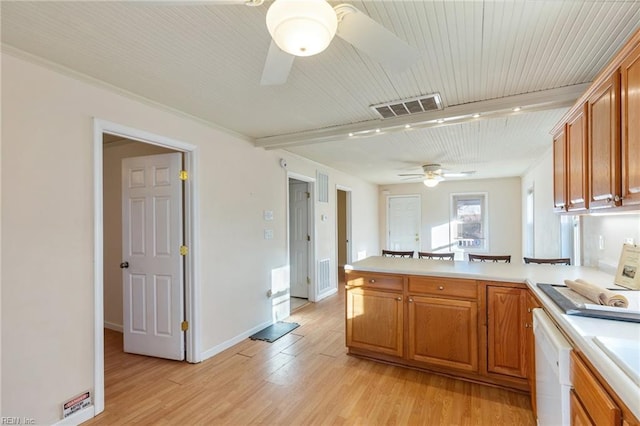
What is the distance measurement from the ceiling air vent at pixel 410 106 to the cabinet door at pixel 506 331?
60.4 inches

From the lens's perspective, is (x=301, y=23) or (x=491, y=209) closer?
(x=301, y=23)

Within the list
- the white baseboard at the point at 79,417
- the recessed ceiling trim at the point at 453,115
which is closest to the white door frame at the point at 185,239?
the white baseboard at the point at 79,417

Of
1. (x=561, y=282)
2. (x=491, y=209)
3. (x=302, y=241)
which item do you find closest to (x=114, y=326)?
(x=302, y=241)

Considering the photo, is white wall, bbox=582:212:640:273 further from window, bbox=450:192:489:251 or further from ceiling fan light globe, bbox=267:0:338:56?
window, bbox=450:192:489:251

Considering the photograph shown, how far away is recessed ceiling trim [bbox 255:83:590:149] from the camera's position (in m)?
2.33

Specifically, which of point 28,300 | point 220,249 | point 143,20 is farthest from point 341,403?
point 143,20

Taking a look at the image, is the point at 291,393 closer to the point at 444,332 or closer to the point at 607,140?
the point at 444,332

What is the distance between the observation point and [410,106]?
2648mm

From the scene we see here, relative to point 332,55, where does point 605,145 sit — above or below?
below

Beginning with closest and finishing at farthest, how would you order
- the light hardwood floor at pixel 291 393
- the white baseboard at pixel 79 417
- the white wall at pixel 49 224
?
the white wall at pixel 49 224, the white baseboard at pixel 79 417, the light hardwood floor at pixel 291 393

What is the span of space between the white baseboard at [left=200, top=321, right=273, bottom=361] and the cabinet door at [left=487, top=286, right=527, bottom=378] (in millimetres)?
2463

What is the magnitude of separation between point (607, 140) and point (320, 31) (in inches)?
62.0

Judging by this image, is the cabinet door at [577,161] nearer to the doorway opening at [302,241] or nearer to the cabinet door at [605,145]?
the cabinet door at [605,145]

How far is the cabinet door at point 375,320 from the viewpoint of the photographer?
9.23ft
